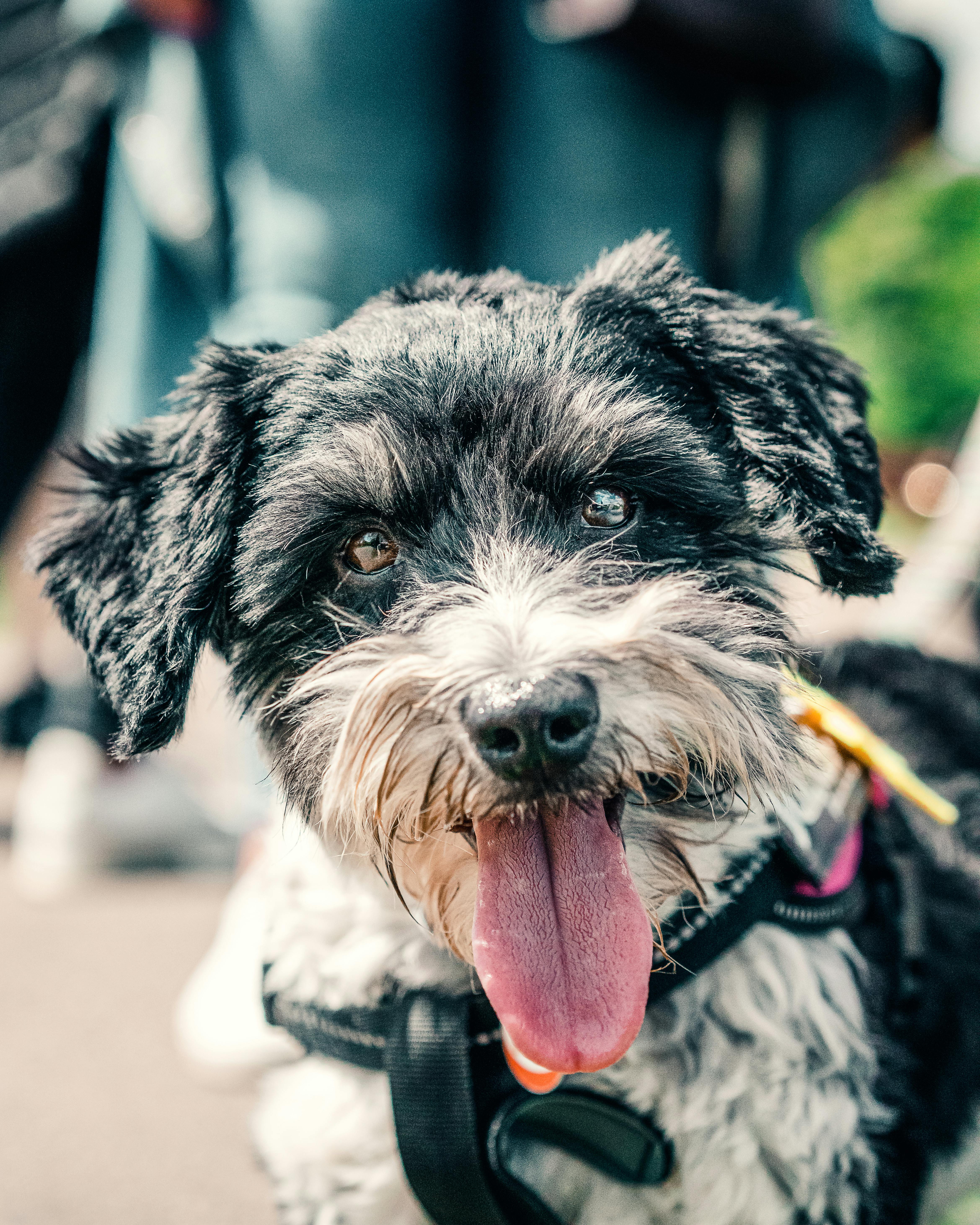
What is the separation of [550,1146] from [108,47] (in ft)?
11.8

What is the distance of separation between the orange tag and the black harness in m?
0.01

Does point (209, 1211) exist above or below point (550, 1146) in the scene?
below

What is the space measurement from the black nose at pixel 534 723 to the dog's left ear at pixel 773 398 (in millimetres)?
657

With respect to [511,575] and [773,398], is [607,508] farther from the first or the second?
[773,398]

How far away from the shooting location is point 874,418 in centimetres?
2309

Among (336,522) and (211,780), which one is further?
(211,780)

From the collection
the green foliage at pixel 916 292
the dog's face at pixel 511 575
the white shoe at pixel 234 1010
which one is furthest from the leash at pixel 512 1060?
the green foliage at pixel 916 292

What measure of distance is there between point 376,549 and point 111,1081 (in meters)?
1.90

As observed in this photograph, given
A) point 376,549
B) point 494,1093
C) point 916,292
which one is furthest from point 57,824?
point 916,292

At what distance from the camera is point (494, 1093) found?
69.1 inches

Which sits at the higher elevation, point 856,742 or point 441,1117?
point 856,742

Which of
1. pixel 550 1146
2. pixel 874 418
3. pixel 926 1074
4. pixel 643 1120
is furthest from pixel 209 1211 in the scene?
pixel 874 418

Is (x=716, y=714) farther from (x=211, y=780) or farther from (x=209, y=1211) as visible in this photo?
(x=211, y=780)

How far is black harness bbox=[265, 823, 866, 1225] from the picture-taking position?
5.56 feet
